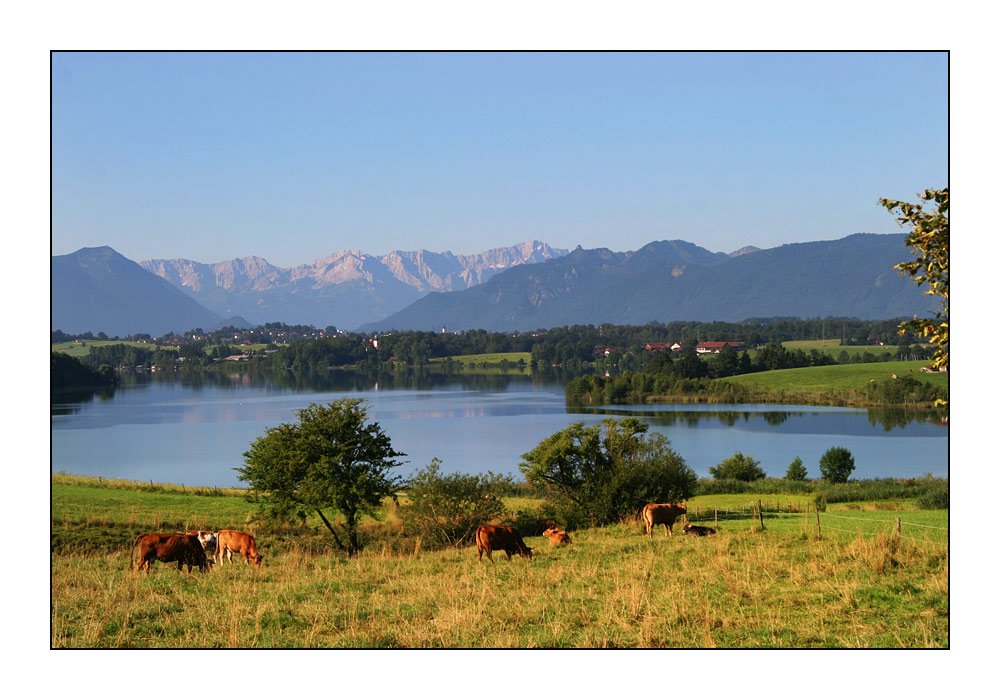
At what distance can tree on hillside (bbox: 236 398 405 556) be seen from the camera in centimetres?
1339

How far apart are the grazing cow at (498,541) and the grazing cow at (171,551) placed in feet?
11.1

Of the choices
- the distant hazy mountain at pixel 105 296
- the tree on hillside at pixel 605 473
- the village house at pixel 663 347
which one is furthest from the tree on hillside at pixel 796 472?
the village house at pixel 663 347

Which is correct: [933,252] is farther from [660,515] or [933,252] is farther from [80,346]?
[80,346]

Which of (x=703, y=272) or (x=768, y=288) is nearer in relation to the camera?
(x=768, y=288)

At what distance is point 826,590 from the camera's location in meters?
7.20

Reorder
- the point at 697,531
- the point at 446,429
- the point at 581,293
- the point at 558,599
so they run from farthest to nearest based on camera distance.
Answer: the point at 581,293 < the point at 446,429 < the point at 697,531 < the point at 558,599

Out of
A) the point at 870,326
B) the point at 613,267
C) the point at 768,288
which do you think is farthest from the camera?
the point at 613,267

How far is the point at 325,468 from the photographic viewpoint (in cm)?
1338

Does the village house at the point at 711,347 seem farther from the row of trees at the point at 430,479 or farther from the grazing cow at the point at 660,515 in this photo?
the grazing cow at the point at 660,515

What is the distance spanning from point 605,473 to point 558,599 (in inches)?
336

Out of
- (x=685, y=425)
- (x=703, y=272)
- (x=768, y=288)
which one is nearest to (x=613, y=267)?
(x=703, y=272)

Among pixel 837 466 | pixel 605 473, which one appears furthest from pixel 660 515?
pixel 837 466

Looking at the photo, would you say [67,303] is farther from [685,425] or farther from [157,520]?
[685,425]

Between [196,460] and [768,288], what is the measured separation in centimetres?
10685
